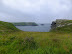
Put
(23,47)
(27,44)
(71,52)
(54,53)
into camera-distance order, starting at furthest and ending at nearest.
→ (27,44) → (23,47) → (71,52) → (54,53)

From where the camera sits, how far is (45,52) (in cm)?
419

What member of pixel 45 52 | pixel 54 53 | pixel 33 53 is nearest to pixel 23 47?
pixel 33 53

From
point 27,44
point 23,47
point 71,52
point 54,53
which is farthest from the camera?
point 27,44

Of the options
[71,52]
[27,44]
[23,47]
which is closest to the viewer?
[71,52]

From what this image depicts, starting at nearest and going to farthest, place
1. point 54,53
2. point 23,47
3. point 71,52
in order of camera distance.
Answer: point 54,53 < point 71,52 < point 23,47

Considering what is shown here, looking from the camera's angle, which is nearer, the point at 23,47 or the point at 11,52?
the point at 11,52

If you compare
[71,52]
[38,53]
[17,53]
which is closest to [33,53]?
[38,53]

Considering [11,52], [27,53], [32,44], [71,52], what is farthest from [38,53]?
[71,52]

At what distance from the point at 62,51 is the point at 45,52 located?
141 cm

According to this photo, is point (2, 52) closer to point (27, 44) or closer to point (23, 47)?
point (23, 47)

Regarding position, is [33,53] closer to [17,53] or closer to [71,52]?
[17,53]

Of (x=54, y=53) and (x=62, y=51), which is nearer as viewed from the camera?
(x=54, y=53)

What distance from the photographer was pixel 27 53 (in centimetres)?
434

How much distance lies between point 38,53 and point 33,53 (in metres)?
0.37
